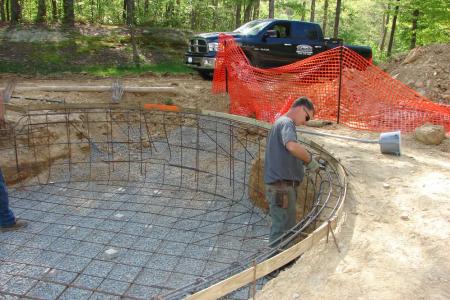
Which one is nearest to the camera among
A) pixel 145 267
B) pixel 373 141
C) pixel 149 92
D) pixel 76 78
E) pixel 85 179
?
pixel 145 267

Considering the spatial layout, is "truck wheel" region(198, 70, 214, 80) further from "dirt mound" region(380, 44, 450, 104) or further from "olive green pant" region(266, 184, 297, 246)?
"olive green pant" region(266, 184, 297, 246)

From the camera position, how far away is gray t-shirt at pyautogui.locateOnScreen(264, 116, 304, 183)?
454 centimetres

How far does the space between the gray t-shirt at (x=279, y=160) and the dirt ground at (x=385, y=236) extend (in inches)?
28.5

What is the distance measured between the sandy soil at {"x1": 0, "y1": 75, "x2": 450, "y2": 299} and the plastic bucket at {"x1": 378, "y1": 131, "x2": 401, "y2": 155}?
111 millimetres

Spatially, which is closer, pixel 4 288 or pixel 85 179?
pixel 4 288

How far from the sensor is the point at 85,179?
873 cm

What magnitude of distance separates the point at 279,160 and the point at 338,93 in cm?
412

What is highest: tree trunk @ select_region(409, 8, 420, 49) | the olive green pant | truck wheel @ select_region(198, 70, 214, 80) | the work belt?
tree trunk @ select_region(409, 8, 420, 49)

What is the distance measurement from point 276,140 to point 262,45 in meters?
6.98

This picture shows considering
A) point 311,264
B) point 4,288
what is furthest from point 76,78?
point 311,264

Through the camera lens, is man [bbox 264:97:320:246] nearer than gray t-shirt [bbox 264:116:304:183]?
Yes

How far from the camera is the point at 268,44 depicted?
1112 cm

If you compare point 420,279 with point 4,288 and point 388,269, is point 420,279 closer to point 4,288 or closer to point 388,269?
point 388,269

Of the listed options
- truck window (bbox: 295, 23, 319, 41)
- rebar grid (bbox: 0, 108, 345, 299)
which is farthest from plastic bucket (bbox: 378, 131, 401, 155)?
truck window (bbox: 295, 23, 319, 41)
